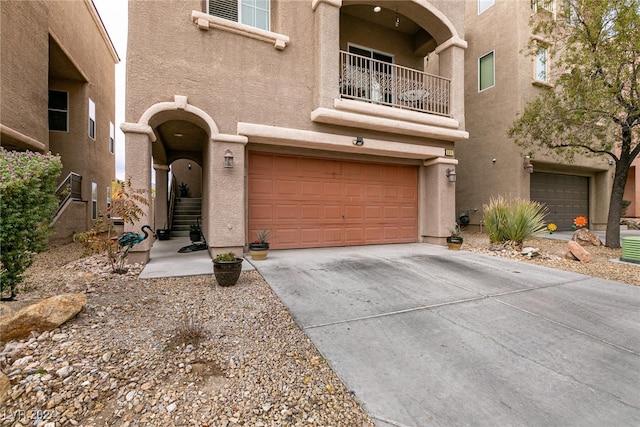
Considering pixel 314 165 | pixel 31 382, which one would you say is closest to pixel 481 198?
pixel 314 165

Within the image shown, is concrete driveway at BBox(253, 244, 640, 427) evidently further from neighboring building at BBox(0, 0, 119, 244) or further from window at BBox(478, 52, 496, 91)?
window at BBox(478, 52, 496, 91)

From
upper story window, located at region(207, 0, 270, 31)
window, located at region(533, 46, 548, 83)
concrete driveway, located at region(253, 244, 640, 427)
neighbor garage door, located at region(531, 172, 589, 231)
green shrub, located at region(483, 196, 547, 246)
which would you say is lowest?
concrete driveway, located at region(253, 244, 640, 427)

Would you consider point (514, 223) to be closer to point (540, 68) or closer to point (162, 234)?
point (540, 68)

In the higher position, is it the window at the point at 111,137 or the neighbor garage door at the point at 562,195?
the window at the point at 111,137

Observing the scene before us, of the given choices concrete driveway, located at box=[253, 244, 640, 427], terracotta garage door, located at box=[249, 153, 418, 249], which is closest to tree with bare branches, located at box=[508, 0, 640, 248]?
terracotta garage door, located at box=[249, 153, 418, 249]

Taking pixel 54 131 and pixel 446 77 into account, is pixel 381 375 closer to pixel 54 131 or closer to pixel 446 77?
pixel 446 77

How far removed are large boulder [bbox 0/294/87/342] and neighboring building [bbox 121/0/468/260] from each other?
286cm

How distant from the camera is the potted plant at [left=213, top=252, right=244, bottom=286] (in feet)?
14.0

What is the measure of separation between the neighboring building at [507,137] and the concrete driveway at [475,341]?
22.1ft

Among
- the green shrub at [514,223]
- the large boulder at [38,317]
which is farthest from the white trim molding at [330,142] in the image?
the large boulder at [38,317]

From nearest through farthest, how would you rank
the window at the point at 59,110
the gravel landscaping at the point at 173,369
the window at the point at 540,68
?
1. the gravel landscaping at the point at 173,369
2. the window at the point at 59,110
3. the window at the point at 540,68

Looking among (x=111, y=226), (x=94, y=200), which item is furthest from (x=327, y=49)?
(x=94, y=200)

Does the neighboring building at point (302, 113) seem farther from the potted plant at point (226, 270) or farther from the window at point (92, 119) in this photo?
the window at point (92, 119)

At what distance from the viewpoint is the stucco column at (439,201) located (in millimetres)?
8406
